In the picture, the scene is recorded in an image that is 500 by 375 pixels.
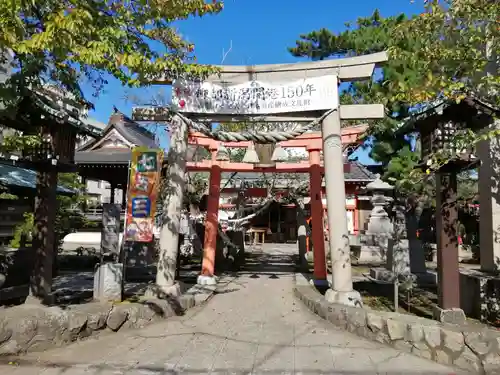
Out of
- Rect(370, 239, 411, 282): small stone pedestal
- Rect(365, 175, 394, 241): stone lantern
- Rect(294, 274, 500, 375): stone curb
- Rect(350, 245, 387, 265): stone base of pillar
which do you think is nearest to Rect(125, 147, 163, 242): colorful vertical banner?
Rect(294, 274, 500, 375): stone curb

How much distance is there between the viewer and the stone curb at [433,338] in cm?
440

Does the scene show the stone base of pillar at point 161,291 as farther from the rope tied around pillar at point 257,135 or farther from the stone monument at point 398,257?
the stone monument at point 398,257

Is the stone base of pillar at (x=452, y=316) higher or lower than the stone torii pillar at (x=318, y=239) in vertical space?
lower

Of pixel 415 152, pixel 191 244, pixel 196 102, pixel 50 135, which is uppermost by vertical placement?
pixel 415 152

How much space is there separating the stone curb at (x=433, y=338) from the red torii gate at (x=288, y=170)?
3.58 meters

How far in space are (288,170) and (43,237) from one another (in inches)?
254

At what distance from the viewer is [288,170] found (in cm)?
1071

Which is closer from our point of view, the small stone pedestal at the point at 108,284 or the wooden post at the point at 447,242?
the wooden post at the point at 447,242

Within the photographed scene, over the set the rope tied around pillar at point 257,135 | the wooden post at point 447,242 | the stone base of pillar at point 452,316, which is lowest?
the stone base of pillar at point 452,316

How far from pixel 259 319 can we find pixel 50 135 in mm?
4996

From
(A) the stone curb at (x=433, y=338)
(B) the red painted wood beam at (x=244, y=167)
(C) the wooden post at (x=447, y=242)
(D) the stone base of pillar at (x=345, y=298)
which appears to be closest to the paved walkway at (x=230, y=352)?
(A) the stone curb at (x=433, y=338)

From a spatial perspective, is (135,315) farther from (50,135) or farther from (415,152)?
(415,152)

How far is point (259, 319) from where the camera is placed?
6.92m

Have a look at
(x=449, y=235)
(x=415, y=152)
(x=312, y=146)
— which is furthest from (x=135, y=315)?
(x=415, y=152)
